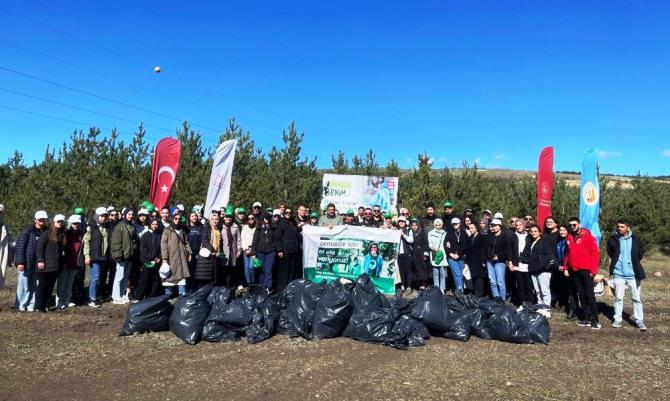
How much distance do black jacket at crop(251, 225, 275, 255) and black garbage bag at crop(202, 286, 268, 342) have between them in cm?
232

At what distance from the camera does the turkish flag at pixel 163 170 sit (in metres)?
10.6

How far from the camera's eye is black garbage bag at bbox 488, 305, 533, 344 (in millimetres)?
6195

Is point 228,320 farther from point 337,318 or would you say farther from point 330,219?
point 330,219

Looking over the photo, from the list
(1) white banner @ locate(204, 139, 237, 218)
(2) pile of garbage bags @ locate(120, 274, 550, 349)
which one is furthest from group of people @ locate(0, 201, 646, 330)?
(2) pile of garbage bags @ locate(120, 274, 550, 349)

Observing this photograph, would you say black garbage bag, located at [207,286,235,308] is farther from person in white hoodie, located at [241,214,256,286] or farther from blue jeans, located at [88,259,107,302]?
blue jeans, located at [88,259,107,302]

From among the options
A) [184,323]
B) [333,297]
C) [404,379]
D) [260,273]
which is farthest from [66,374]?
[260,273]

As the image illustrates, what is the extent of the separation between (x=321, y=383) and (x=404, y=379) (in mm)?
899

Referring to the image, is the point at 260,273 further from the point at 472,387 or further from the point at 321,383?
the point at 472,387

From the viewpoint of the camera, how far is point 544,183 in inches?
448

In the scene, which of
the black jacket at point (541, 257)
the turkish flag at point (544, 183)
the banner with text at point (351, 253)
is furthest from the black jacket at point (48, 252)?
the turkish flag at point (544, 183)

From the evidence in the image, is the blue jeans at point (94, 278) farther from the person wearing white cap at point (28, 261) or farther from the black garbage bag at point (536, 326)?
the black garbage bag at point (536, 326)

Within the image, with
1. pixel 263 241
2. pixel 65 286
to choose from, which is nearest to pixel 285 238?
pixel 263 241

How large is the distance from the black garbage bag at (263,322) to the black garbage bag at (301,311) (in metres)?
0.12

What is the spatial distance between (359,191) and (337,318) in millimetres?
9186
